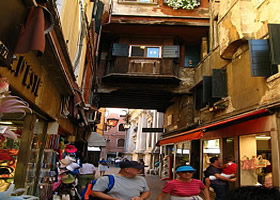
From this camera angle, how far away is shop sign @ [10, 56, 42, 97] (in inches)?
140

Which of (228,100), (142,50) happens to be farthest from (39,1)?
(142,50)

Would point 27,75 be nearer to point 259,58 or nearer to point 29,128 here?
point 29,128

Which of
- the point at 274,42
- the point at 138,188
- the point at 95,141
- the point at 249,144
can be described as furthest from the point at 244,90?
the point at 95,141

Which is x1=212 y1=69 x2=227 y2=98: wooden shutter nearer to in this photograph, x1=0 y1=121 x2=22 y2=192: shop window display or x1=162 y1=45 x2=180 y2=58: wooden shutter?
x1=162 y1=45 x2=180 y2=58: wooden shutter

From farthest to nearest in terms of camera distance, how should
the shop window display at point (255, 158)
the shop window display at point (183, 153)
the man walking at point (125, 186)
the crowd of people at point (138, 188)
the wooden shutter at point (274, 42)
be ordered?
the shop window display at point (183, 153) → the shop window display at point (255, 158) → the wooden shutter at point (274, 42) → the man walking at point (125, 186) → the crowd of people at point (138, 188)

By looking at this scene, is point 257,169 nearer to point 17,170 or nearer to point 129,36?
point 17,170

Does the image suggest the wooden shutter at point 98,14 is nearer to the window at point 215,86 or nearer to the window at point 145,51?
the window at point 145,51

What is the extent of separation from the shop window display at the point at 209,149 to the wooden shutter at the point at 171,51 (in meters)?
6.10

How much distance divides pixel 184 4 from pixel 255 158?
11157mm

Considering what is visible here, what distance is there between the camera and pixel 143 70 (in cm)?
1465

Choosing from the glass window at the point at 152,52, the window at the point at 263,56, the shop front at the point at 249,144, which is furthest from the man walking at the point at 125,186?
the glass window at the point at 152,52

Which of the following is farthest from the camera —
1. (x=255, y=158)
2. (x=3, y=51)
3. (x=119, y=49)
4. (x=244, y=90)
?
(x=119, y=49)

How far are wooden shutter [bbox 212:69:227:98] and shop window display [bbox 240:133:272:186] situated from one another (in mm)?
2573

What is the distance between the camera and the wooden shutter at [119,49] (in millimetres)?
14921
